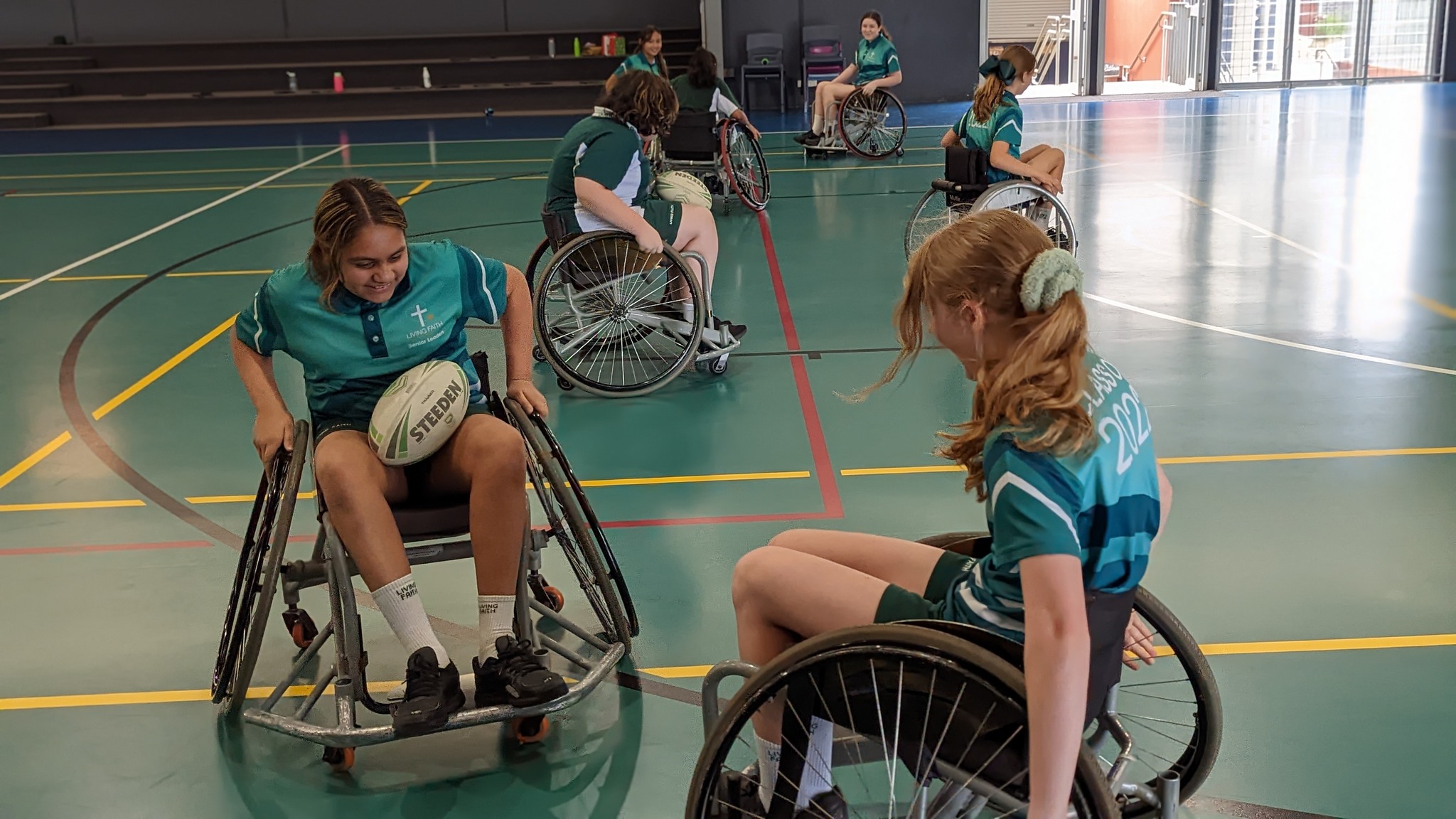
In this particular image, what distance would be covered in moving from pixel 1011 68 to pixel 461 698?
14.8 ft

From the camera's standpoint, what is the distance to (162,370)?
17.1ft

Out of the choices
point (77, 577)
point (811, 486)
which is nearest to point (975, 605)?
point (811, 486)

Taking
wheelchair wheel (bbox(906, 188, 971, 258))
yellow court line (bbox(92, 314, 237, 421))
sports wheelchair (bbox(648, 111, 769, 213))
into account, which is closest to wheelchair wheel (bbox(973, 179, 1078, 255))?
wheelchair wheel (bbox(906, 188, 971, 258))

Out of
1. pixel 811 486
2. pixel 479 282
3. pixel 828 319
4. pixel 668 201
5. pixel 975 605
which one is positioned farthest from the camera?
pixel 828 319

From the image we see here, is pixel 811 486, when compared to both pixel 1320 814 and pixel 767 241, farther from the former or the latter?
pixel 767 241

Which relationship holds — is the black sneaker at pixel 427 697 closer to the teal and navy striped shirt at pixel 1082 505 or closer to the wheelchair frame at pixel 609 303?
the teal and navy striped shirt at pixel 1082 505

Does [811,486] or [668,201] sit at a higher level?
[668,201]

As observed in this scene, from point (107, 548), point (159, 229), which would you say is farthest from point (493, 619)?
point (159, 229)

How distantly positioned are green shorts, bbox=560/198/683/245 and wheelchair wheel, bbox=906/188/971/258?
1.28 m

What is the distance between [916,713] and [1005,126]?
179 inches

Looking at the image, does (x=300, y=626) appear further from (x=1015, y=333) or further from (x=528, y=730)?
(x=1015, y=333)

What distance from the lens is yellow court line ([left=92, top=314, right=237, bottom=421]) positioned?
186 inches

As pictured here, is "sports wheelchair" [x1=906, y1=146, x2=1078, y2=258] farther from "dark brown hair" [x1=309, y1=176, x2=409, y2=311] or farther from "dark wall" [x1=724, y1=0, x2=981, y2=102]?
"dark wall" [x1=724, y1=0, x2=981, y2=102]

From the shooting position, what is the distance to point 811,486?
12.5 ft
